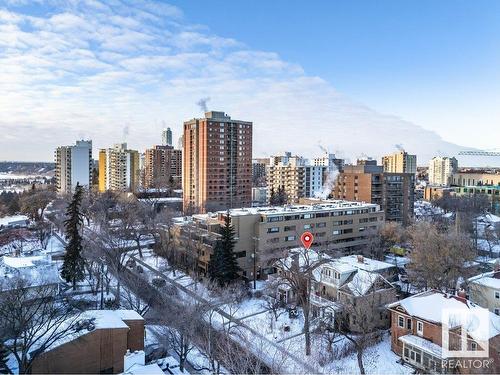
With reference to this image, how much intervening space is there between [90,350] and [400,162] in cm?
10789

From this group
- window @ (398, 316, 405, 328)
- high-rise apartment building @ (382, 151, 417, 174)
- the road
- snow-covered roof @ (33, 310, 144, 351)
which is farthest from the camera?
high-rise apartment building @ (382, 151, 417, 174)

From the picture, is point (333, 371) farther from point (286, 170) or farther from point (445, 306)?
point (286, 170)

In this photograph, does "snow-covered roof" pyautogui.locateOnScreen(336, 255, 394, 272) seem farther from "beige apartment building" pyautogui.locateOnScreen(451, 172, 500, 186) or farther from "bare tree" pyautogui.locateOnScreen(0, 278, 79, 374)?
"beige apartment building" pyautogui.locateOnScreen(451, 172, 500, 186)

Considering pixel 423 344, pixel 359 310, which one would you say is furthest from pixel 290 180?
pixel 423 344

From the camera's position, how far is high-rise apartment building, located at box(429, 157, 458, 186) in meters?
124

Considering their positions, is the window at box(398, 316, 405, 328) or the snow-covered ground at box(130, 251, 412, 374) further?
the window at box(398, 316, 405, 328)

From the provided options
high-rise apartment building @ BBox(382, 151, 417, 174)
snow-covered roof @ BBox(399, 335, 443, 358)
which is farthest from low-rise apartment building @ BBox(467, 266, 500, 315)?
high-rise apartment building @ BBox(382, 151, 417, 174)

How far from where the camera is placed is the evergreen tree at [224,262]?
27933 millimetres

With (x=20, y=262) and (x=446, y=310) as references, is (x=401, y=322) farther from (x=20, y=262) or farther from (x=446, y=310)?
(x=20, y=262)

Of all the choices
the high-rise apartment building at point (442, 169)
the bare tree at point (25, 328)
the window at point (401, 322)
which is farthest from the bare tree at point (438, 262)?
the high-rise apartment building at point (442, 169)

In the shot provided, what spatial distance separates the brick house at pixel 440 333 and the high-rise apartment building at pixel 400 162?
94.0 m

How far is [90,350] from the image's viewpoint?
1524cm

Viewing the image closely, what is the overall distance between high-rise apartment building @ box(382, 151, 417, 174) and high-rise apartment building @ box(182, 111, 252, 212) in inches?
2331

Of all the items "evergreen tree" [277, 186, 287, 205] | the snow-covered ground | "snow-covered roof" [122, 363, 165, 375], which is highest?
"evergreen tree" [277, 186, 287, 205]
